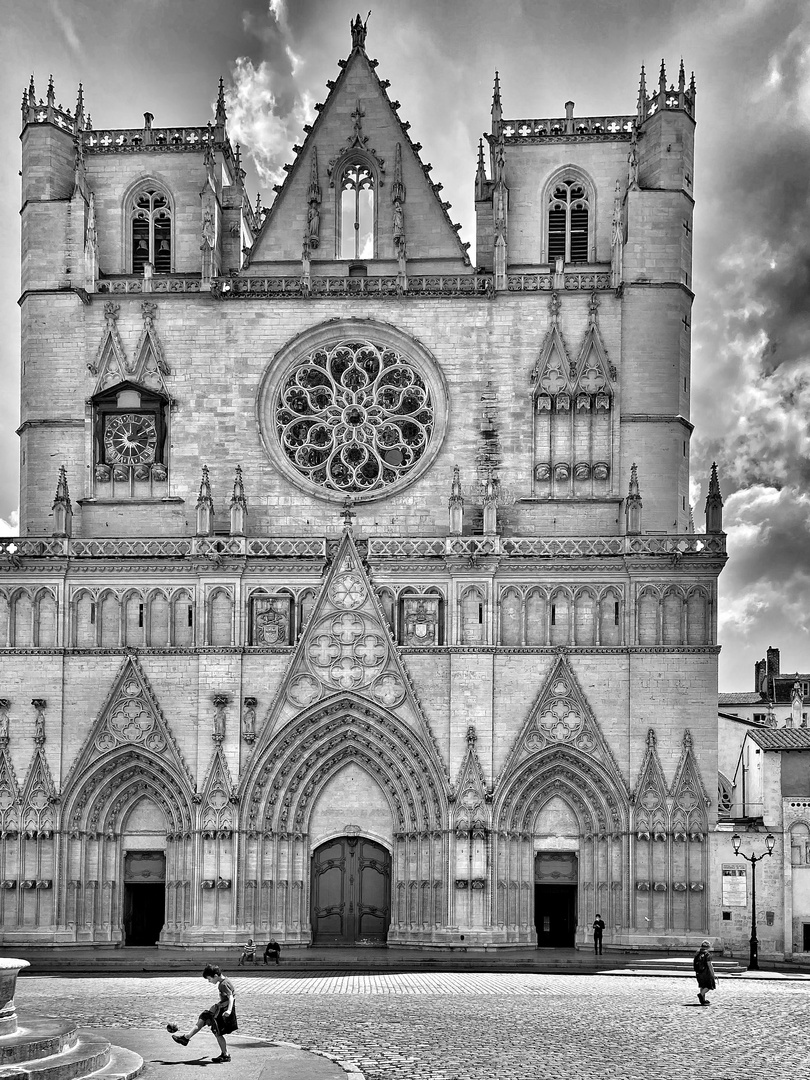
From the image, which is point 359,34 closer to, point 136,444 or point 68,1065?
point 136,444

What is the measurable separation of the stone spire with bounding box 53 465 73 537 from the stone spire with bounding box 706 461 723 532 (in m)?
19.1

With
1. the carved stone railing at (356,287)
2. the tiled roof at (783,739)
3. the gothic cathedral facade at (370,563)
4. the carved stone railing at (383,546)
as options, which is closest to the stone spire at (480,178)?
the gothic cathedral facade at (370,563)

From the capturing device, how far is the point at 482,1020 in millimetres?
29406

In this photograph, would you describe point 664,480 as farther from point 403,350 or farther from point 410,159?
point 410,159

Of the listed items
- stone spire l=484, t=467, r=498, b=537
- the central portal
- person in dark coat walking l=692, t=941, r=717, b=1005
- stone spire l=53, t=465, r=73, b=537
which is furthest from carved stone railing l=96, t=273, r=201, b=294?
person in dark coat walking l=692, t=941, r=717, b=1005

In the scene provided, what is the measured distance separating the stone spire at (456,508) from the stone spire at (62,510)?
11.5 meters

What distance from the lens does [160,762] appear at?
48781 mm

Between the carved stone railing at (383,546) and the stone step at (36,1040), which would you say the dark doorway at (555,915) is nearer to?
the carved stone railing at (383,546)

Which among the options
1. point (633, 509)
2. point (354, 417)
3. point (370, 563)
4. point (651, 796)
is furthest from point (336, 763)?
point (633, 509)

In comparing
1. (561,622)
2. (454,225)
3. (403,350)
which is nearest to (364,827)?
(561,622)

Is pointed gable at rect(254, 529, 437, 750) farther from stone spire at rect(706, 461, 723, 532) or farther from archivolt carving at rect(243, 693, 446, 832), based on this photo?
stone spire at rect(706, 461, 723, 532)

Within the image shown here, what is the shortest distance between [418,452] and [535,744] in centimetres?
978

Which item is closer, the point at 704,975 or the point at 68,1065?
the point at 68,1065

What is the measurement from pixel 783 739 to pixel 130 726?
20.1 meters
